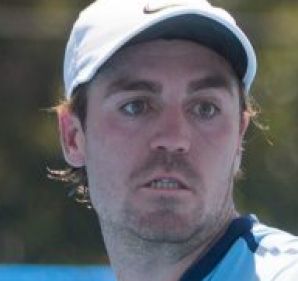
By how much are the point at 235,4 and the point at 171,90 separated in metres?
8.33

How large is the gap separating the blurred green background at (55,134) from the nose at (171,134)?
6817 mm

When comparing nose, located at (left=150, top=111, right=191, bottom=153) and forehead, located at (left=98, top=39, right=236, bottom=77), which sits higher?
forehead, located at (left=98, top=39, right=236, bottom=77)

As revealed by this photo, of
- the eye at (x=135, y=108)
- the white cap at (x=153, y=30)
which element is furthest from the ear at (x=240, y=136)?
the eye at (x=135, y=108)

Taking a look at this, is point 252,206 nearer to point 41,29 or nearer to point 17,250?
point 17,250

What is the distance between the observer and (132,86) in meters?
2.38

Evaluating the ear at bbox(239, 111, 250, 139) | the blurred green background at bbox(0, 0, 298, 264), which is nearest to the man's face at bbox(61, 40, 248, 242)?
the ear at bbox(239, 111, 250, 139)

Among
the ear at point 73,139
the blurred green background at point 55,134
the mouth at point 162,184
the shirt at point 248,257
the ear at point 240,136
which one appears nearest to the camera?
the shirt at point 248,257

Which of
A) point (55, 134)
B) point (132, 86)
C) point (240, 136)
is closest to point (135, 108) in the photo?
point (132, 86)

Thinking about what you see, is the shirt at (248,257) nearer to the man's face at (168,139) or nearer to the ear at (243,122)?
the man's face at (168,139)

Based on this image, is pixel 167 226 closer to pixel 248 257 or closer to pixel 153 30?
pixel 248 257

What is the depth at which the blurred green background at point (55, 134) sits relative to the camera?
962 cm

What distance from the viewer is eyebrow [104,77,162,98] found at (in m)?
2.35

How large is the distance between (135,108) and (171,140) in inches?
4.8

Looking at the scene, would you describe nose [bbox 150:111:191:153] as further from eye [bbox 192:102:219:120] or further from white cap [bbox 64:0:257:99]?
white cap [bbox 64:0:257:99]
